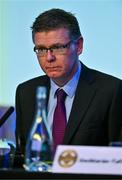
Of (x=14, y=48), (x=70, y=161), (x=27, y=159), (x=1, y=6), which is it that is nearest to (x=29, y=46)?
(x=14, y=48)

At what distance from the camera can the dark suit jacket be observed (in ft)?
5.99

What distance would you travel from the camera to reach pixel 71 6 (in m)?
2.64

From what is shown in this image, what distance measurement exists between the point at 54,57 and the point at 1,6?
37.2 inches

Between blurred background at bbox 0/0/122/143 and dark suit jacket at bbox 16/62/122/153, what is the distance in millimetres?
566

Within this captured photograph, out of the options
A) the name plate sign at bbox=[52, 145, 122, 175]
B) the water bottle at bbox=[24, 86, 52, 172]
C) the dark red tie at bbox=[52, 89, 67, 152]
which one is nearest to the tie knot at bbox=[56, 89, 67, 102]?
the dark red tie at bbox=[52, 89, 67, 152]

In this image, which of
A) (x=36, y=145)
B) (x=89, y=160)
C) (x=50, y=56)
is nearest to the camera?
(x=89, y=160)

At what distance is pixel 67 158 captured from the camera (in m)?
1.13

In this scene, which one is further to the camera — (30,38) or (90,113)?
(30,38)

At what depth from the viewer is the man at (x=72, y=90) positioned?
1822 millimetres

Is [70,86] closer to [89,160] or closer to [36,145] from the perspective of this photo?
[36,145]

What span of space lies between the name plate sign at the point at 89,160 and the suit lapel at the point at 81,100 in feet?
2.18

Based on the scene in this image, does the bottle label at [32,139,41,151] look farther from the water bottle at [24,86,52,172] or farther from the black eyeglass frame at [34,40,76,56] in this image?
the black eyeglass frame at [34,40,76,56]

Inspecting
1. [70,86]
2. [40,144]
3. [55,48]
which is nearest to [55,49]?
[55,48]

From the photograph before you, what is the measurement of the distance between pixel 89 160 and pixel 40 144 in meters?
0.22
